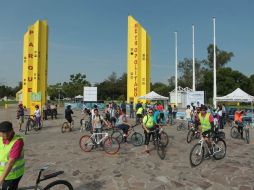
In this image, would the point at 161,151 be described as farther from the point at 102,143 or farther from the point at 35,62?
the point at 35,62

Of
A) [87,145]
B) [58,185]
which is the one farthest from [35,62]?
[58,185]

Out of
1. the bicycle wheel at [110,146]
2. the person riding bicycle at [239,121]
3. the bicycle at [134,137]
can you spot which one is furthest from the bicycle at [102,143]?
the person riding bicycle at [239,121]

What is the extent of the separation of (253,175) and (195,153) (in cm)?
181

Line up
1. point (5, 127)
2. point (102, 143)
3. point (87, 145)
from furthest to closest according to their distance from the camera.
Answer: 1. point (87, 145)
2. point (102, 143)
3. point (5, 127)

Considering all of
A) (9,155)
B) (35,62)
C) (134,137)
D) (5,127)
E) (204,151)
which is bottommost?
(204,151)

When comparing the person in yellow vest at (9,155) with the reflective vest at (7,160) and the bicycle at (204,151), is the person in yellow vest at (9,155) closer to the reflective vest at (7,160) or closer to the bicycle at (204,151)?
the reflective vest at (7,160)

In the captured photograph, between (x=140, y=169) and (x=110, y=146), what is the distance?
2532mm

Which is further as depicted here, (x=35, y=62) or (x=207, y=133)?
(x=35, y=62)

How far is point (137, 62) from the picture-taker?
34188 mm

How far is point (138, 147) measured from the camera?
1292 cm

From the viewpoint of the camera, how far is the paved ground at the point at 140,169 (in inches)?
316

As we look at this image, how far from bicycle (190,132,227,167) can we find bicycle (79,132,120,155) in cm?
307

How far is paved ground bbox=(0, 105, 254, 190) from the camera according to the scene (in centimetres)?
803

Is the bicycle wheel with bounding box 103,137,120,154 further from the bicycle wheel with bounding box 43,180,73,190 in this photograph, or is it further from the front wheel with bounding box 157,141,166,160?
the bicycle wheel with bounding box 43,180,73,190
